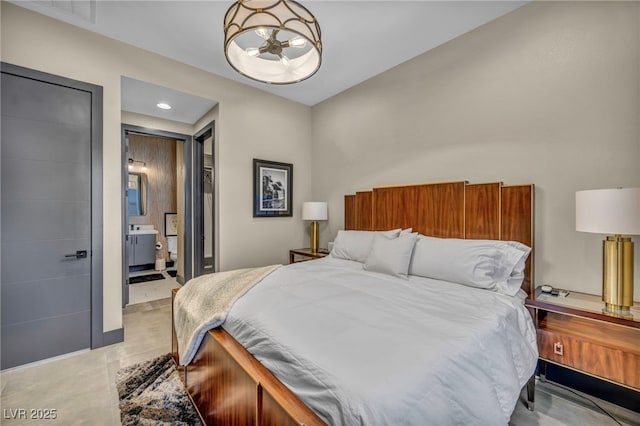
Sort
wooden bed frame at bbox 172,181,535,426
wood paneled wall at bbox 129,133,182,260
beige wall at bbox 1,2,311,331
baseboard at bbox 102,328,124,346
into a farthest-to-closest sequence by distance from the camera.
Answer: wood paneled wall at bbox 129,133,182,260
baseboard at bbox 102,328,124,346
beige wall at bbox 1,2,311,331
wooden bed frame at bbox 172,181,535,426

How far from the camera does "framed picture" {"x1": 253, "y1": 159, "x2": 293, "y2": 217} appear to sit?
377cm

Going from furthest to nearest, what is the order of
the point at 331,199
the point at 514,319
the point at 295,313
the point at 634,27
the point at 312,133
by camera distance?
the point at 312,133, the point at 331,199, the point at 634,27, the point at 514,319, the point at 295,313

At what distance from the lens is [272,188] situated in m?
3.94

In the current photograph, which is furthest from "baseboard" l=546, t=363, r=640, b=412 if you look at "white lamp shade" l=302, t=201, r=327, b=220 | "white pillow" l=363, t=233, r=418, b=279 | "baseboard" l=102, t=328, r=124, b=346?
"baseboard" l=102, t=328, r=124, b=346

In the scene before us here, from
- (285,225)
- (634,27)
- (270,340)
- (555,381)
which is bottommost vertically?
(555,381)

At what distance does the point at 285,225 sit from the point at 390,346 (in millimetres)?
3160

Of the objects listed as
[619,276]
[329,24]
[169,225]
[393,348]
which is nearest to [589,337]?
[619,276]

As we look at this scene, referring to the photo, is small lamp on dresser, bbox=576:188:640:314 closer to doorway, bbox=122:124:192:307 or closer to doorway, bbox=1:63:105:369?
doorway, bbox=1:63:105:369

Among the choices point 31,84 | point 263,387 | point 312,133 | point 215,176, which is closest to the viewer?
point 263,387

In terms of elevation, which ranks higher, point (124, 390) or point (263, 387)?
point (263, 387)

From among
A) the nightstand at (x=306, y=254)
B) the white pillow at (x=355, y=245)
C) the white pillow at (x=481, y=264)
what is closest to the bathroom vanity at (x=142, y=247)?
the nightstand at (x=306, y=254)

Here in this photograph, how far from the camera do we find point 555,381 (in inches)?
82.8

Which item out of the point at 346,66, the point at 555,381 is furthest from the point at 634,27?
the point at 555,381

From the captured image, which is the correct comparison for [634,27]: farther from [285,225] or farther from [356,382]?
[285,225]
